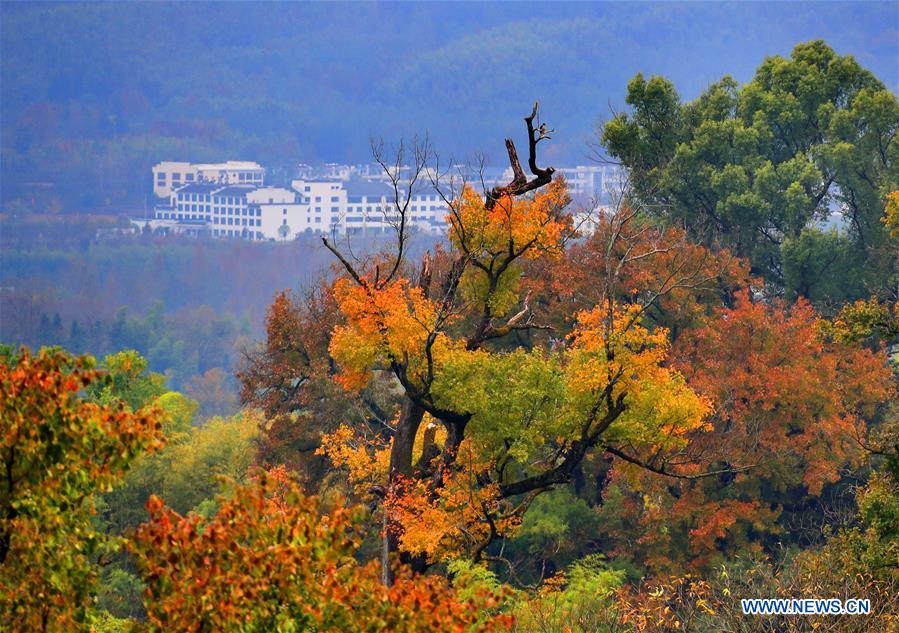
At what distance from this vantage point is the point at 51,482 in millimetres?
8922

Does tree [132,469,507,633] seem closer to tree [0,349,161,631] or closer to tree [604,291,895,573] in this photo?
tree [0,349,161,631]

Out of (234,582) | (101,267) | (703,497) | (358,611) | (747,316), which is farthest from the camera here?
(101,267)

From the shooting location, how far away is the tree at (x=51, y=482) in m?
8.66

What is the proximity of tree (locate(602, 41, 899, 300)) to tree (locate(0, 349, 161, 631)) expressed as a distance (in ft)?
99.2

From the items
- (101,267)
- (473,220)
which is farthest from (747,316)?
A: (101,267)

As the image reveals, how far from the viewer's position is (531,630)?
17.4m

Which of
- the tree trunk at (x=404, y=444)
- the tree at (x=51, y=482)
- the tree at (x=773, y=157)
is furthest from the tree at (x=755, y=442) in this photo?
the tree at (x=51, y=482)

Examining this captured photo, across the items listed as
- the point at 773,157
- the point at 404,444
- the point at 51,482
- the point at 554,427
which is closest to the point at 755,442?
the point at 554,427

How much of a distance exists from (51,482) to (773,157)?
36.1 m

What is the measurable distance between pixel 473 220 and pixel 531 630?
25.9ft

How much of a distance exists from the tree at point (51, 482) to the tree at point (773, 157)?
3024cm

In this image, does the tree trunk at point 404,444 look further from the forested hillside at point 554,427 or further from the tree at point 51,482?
the tree at point 51,482

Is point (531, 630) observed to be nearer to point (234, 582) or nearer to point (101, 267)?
point (234, 582)

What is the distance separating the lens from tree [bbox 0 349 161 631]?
8664 millimetres
